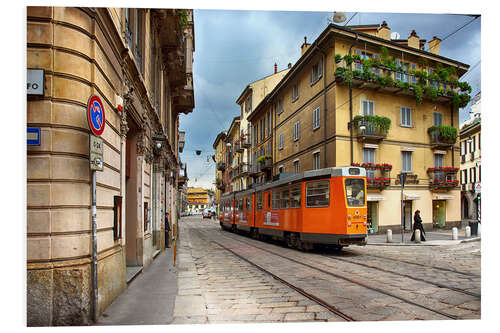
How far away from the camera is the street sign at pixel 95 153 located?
17.7 ft

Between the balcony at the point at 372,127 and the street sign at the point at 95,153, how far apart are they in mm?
18385

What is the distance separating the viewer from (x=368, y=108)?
23.1m

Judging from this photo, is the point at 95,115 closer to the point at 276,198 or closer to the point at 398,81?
the point at 276,198

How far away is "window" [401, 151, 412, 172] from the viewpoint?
24.1 meters

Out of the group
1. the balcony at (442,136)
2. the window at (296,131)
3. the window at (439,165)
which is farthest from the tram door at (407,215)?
the window at (296,131)

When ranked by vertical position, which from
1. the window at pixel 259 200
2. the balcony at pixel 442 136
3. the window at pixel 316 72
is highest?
the window at pixel 316 72

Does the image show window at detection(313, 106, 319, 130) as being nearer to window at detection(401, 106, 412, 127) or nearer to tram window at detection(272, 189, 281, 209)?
window at detection(401, 106, 412, 127)

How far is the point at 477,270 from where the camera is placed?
32.4 ft

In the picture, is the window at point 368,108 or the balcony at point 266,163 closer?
the window at point 368,108

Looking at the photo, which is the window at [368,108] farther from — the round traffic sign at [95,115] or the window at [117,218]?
the round traffic sign at [95,115]

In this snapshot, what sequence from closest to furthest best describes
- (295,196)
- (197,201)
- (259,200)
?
(295,196) < (259,200) < (197,201)

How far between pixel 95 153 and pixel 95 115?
1.74 feet

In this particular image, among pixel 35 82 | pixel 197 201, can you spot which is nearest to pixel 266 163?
pixel 35 82

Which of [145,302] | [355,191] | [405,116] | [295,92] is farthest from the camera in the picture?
[295,92]
